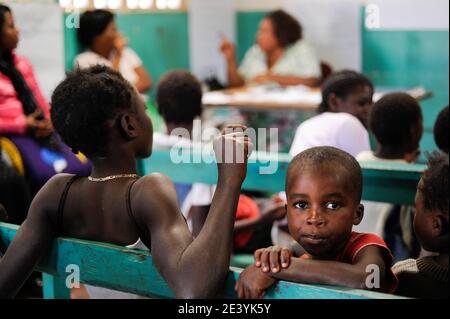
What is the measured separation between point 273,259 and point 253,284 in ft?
0.25

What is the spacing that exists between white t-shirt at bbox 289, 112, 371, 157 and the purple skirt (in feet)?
3.44

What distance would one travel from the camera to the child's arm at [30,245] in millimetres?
2002

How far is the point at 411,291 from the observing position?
2.00 m

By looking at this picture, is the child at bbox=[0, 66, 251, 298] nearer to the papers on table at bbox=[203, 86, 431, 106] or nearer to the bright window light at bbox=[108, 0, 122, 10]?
the papers on table at bbox=[203, 86, 431, 106]

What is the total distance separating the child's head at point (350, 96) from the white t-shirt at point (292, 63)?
10.2 feet

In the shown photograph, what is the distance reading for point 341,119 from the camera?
137 inches

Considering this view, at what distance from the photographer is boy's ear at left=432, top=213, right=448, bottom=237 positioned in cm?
190

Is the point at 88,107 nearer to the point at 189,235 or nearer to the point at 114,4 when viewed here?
the point at 189,235

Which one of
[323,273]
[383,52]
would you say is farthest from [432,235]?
[383,52]

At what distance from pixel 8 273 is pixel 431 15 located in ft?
18.7

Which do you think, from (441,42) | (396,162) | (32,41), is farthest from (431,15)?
(396,162)

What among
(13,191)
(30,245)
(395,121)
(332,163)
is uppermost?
(332,163)

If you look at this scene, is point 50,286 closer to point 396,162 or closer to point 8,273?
point 8,273

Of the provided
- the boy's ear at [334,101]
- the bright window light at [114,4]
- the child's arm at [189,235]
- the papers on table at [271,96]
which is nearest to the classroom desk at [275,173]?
the boy's ear at [334,101]
